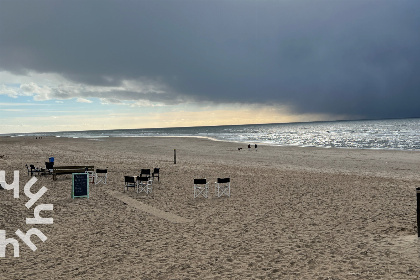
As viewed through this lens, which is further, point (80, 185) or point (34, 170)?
point (34, 170)

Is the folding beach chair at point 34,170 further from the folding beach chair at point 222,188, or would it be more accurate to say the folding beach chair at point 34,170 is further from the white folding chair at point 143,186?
the folding beach chair at point 222,188

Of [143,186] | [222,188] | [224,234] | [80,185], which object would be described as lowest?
[224,234]

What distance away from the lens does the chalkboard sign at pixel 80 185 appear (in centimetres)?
1252

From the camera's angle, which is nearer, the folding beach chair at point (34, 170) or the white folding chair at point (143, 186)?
the white folding chair at point (143, 186)

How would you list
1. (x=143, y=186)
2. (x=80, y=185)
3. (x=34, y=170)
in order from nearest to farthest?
(x=80, y=185), (x=143, y=186), (x=34, y=170)

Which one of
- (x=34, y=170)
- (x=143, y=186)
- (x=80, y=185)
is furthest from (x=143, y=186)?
(x=34, y=170)

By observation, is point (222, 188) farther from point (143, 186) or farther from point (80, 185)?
point (80, 185)

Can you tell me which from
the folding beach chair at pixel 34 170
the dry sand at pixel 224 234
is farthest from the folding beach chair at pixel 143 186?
the folding beach chair at pixel 34 170

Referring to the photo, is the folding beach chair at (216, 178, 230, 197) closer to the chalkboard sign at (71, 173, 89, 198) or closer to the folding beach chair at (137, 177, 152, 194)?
the folding beach chair at (137, 177, 152, 194)

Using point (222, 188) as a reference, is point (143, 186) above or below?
above

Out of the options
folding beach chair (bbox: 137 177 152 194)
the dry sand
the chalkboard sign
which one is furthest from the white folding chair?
the chalkboard sign

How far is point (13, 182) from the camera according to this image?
15.5m

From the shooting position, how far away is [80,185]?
497 inches

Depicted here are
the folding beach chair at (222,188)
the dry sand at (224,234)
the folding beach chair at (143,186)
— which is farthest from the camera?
the folding beach chair at (143,186)
